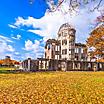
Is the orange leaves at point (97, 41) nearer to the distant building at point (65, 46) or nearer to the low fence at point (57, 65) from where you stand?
the low fence at point (57, 65)

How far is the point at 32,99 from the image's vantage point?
39.4 ft

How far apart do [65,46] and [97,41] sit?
37431 millimetres

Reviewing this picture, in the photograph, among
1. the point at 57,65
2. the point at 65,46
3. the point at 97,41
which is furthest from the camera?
the point at 65,46

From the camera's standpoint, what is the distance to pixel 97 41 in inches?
1956

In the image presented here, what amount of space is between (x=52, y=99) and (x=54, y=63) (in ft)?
202

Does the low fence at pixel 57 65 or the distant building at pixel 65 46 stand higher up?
the distant building at pixel 65 46

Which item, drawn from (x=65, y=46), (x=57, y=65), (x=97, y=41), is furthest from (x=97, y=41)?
(x=65, y=46)

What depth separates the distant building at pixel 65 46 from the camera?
8372 cm

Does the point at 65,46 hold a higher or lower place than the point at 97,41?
higher

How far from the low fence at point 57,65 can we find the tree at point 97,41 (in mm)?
19113

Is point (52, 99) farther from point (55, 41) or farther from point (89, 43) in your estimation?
point (55, 41)

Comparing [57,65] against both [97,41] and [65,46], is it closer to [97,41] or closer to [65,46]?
[65,46]

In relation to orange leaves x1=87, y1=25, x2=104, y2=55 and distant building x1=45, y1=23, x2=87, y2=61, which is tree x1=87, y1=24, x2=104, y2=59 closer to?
orange leaves x1=87, y1=25, x2=104, y2=55

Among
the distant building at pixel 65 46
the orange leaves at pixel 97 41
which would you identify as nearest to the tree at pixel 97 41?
the orange leaves at pixel 97 41
